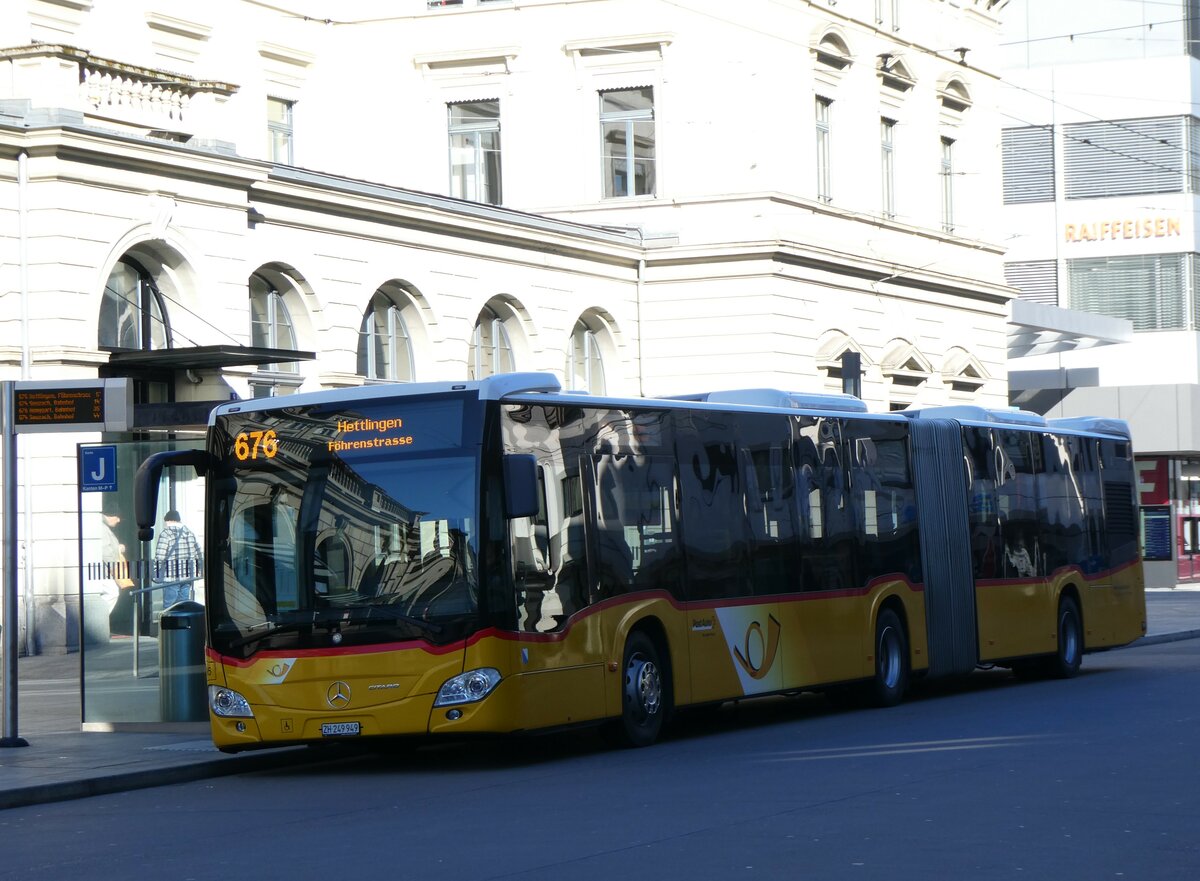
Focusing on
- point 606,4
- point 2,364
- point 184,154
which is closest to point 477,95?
point 606,4

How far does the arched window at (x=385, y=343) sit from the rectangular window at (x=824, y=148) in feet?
38.4

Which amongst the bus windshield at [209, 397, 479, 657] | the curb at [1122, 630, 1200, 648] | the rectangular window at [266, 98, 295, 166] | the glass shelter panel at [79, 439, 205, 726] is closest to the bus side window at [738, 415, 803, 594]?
the bus windshield at [209, 397, 479, 657]

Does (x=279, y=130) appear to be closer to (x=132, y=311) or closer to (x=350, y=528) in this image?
(x=132, y=311)

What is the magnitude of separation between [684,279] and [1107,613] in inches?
628

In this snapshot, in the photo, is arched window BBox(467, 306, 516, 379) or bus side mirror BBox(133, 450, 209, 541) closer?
bus side mirror BBox(133, 450, 209, 541)

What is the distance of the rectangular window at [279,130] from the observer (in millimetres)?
38531

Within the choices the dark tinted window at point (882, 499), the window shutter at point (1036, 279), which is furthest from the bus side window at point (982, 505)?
the window shutter at point (1036, 279)

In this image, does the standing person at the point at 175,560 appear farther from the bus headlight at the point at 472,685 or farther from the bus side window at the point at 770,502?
the bus side window at the point at 770,502

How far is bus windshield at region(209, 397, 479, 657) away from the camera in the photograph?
14.9 meters

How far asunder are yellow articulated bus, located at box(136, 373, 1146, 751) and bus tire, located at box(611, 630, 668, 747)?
3 cm

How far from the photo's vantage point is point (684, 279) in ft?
132

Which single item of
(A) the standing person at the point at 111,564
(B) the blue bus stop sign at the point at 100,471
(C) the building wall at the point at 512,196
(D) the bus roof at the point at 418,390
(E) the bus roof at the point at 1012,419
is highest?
(C) the building wall at the point at 512,196

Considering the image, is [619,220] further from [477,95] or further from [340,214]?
[340,214]

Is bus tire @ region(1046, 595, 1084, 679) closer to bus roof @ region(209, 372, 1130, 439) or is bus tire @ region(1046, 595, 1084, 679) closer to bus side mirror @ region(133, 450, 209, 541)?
bus roof @ region(209, 372, 1130, 439)
